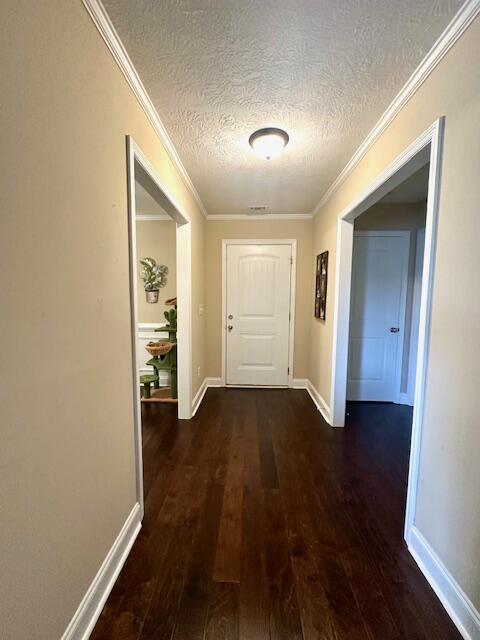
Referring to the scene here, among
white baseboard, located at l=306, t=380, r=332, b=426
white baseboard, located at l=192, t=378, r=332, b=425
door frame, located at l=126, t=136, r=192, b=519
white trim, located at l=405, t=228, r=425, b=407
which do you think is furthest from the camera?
white trim, located at l=405, t=228, r=425, b=407

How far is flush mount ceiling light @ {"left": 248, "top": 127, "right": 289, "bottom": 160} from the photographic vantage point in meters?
1.80

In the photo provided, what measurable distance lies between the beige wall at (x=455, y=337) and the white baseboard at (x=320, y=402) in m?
1.48

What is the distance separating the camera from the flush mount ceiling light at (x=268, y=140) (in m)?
1.80

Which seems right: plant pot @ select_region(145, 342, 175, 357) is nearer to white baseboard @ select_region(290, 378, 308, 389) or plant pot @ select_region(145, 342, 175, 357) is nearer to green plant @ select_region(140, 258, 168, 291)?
green plant @ select_region(140, 258, 168, 291)

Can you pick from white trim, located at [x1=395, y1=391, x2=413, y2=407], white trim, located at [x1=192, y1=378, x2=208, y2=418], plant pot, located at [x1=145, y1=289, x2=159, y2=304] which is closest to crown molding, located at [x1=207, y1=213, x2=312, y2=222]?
plant pot, located at [x1=145, y1=289, x2=159, y2=304]

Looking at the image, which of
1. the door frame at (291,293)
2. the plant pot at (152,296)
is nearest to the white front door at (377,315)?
the door frame at (291,293)

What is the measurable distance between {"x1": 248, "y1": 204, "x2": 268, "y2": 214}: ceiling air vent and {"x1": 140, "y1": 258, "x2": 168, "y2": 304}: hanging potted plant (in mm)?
1404

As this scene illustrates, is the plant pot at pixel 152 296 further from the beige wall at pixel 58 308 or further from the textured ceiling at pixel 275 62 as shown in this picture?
the beige wall at pixel 58 308

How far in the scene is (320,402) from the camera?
3162mm

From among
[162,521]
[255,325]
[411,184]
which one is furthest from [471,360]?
[255,325]

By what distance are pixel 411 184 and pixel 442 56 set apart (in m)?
1.63

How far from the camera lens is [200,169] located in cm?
241

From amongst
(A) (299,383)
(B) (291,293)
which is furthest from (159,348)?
(A) (299,383)

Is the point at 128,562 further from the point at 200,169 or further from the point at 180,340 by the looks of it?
the point at 200,169
